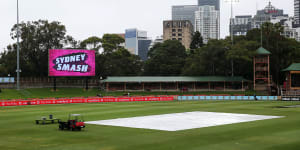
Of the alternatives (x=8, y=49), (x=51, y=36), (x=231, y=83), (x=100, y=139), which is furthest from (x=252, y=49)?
(x=100, y=139)

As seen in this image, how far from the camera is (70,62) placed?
95.9 metres

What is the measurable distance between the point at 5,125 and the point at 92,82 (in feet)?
289

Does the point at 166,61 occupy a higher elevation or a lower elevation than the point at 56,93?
higher

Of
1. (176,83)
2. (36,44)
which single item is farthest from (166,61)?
(36,44)

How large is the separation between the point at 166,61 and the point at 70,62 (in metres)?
48.7

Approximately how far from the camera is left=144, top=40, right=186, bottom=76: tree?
135 meters

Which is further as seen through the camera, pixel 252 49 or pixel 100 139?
pixel 252 49

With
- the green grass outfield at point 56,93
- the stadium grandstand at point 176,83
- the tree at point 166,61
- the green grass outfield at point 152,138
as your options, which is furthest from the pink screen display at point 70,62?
the green grass outfield at point 152,138

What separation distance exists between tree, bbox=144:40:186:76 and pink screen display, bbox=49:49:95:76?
4091 cm

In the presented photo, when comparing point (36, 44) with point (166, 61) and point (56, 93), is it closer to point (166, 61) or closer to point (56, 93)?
point (56, 93)

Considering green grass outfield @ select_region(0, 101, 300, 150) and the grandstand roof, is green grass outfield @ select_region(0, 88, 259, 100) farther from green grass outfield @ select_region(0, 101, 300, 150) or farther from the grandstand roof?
green grass outfield @ select_region(0, 101, 300, 150)

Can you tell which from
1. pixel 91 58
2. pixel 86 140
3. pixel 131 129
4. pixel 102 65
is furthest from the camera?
pixel 102 65

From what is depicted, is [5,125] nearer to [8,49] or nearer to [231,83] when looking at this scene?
[231,83]

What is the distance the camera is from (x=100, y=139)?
26453 mm
